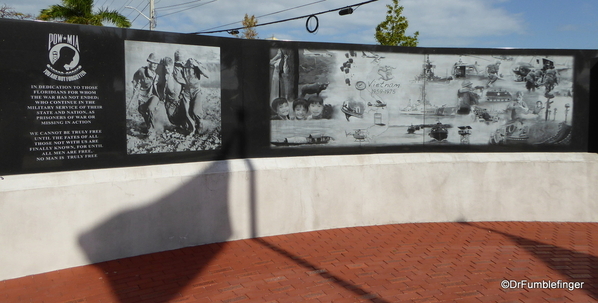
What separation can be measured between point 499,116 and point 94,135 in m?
5.97

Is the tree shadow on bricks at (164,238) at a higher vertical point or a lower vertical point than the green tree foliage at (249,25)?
lower

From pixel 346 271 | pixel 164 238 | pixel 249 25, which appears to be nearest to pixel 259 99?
pixel 164 238

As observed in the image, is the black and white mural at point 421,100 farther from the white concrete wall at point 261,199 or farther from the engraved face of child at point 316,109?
the white concrete wall at point 261,199

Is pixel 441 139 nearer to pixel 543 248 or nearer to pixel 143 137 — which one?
pixel 543 248

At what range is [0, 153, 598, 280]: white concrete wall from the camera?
5246 mm

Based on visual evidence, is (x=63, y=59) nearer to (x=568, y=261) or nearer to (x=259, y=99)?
(x=259, y=99)

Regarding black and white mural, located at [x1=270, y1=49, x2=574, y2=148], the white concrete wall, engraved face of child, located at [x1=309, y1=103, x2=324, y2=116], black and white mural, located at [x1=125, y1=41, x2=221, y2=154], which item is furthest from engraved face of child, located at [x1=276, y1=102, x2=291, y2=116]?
black and white mural, located at [x1=125, y1=41, x2=221, y2=154]

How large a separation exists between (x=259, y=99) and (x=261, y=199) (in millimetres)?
1375

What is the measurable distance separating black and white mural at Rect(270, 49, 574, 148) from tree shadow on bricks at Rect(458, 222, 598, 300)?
6.28 feet

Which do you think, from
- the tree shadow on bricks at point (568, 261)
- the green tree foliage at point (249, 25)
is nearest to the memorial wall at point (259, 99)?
the tree shadow on bricks at point (568, 261)

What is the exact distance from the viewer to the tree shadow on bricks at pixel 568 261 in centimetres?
535

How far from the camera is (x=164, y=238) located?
6.07 metres

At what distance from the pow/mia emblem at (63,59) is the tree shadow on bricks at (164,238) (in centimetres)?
164

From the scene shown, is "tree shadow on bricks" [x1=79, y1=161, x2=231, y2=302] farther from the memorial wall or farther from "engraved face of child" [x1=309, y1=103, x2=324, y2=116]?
"engraved face of child" [x1=309, y1=103, x2=324, y2=116]
